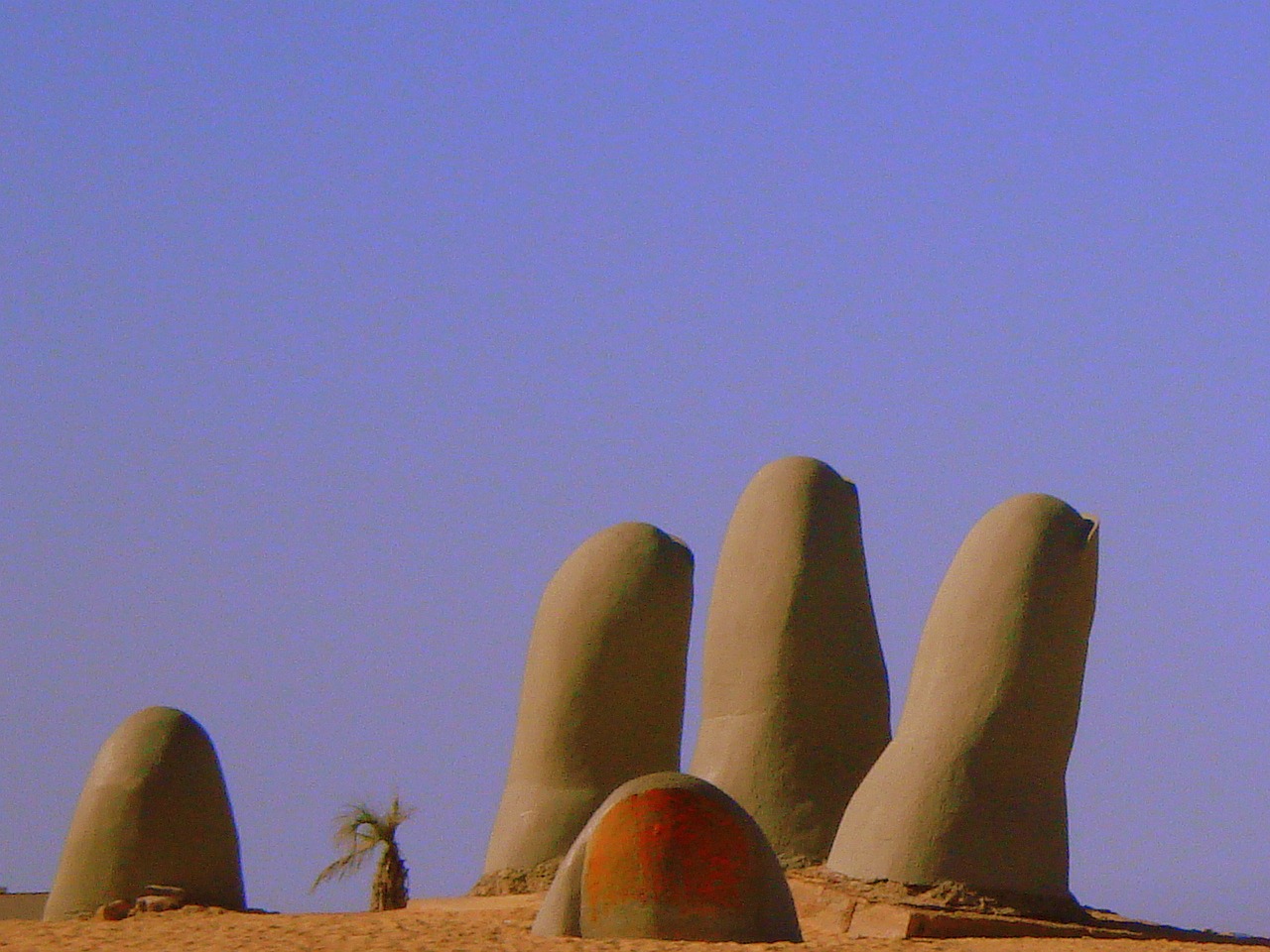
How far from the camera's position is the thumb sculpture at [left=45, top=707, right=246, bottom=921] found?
14711 millimetres

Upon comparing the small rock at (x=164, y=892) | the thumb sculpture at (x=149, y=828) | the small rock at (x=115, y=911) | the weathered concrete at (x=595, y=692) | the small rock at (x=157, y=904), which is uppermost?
the weathered concrete at (x=595, y=692)

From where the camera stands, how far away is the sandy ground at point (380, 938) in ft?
36.5

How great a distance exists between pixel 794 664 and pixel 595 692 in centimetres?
167

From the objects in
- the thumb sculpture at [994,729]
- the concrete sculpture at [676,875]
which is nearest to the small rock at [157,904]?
the concrete sculpture at [676,875]

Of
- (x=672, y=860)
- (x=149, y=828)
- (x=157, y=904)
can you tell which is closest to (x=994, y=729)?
(x=672, y=860)

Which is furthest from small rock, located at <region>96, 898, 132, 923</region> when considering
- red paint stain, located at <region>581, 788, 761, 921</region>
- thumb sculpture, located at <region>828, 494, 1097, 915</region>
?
thumb sculpture, located at <region>828, 494, 1097, 915</region>

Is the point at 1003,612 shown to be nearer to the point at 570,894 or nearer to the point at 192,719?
the point at 570,894

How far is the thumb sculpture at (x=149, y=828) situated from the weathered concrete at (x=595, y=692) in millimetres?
2078

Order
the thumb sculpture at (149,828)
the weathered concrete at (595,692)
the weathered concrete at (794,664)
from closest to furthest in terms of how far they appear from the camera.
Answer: the weathered concrete at (794,664)
the thumb sculpture at (149,828)
the weathered concrete at (595,692)

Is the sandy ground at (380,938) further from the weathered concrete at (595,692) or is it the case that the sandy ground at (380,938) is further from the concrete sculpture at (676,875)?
the weathered concrete at (595,692)

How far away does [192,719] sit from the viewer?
15.5 meters

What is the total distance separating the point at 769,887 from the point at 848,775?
3482 mm

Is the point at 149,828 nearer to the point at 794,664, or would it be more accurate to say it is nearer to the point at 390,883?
the point at 390,883

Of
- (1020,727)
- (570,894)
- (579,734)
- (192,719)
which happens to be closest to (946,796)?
(1020,727)
